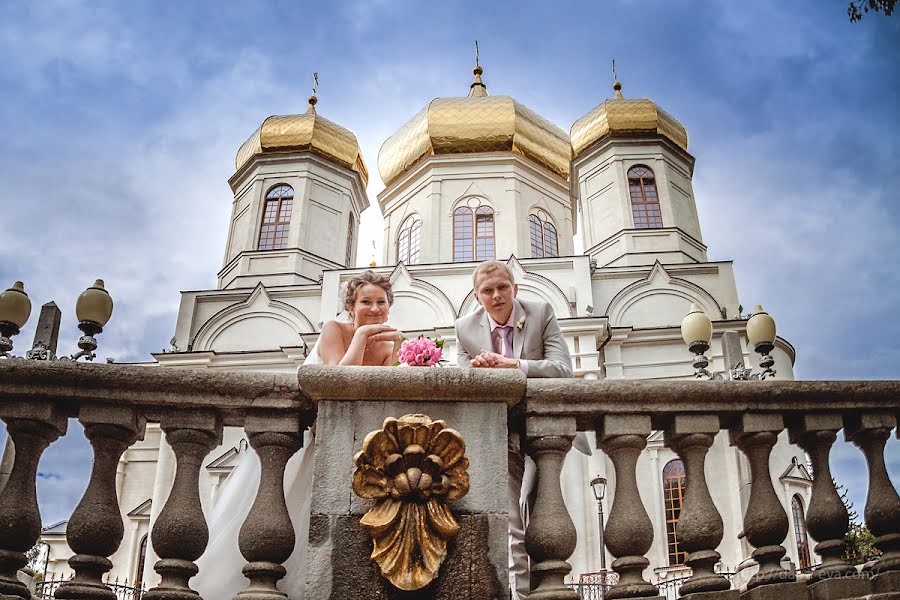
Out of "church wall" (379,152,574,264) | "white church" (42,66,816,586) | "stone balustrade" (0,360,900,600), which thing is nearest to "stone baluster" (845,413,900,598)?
"stone balustrade" (0,360,900,600)

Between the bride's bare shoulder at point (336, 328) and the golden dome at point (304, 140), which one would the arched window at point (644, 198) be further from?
the bride's bare shoulder at point (336, 328)

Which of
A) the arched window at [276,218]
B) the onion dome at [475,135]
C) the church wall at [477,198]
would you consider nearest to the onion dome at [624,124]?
the onion dome at [475,135]

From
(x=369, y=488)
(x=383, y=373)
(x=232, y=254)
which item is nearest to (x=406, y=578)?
(x=369, y=488)

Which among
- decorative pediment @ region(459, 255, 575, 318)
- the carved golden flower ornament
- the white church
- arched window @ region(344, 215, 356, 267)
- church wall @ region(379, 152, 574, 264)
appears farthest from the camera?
arched window @ region(344, 215, 356, 267)

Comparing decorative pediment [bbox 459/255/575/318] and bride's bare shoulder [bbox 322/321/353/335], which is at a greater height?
decorative pediment [bbox 459/255/575/318]

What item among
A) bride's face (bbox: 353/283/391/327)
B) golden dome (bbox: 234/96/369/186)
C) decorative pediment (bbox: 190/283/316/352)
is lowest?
bride's face (bbox: 353/283/391/327)

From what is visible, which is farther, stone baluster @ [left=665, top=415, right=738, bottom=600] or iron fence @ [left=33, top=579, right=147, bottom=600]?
iron fence @ [left=33, top=579, right=147, bottom=600]

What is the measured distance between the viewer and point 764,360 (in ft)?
42.9

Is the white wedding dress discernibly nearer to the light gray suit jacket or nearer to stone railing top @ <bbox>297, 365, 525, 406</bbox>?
stone railing top @ <bbox>297, 365, 525, 406</bbox>

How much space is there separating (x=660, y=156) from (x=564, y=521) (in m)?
25.1

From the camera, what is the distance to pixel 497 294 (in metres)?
4.44

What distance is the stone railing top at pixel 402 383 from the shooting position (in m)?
3.34

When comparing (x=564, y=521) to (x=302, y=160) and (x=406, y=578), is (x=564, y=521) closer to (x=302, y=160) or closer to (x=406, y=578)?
(x=406, y=578)

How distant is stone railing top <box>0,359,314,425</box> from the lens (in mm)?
3355
